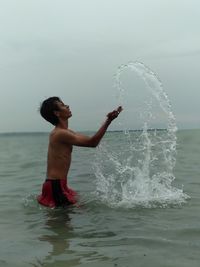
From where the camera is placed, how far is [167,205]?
299 inches

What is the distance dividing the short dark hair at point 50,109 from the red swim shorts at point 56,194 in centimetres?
83

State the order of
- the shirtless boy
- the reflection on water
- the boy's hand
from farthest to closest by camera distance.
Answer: the shirtless boy
the boy's hand
the reflection on water

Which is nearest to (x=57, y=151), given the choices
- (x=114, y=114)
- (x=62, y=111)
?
(x=62, y=111)

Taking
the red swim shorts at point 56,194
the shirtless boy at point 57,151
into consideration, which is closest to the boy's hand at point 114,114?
the shirtless boy at point 57,151

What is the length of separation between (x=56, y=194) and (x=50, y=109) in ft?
3.92

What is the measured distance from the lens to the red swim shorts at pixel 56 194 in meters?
6.67

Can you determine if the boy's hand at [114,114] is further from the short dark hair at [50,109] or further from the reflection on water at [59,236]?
the reflection on water at [59,236]

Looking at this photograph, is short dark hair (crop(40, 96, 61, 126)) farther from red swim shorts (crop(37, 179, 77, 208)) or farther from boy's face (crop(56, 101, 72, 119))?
red swim shorts (crop(37, 179, 77, 208))

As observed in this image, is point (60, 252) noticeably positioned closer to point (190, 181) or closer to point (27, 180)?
point (190, 181)

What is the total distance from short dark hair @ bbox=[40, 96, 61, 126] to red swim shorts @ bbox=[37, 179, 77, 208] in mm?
833

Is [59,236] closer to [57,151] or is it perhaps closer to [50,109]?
[57,151]

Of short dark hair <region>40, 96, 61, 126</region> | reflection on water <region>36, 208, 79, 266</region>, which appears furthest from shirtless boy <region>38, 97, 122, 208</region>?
reflection on water <region>36, 208, 79, 266</region>

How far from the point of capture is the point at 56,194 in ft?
21.9

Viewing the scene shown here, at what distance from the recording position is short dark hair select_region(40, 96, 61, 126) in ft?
21.8
